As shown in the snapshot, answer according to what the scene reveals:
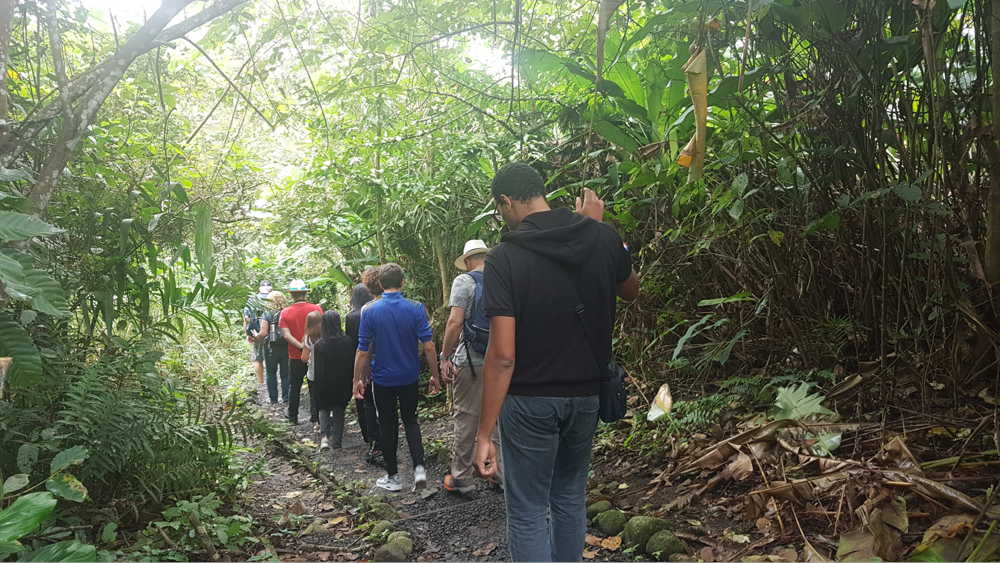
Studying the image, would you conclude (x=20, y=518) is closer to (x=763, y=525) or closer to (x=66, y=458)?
(x=66, y=458)

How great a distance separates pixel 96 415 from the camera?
3631mm

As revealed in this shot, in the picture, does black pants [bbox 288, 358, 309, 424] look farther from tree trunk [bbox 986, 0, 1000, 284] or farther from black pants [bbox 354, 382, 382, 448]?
tree trunk [bbox 986, 0, 1000, 284]

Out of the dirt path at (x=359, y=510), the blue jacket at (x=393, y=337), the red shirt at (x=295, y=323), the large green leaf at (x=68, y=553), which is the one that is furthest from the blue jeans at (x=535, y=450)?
the red shirt at (x=295, y=323)

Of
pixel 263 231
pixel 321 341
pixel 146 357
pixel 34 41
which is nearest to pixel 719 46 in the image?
pixel 146 357

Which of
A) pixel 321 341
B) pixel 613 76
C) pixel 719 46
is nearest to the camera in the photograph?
pixel 719 46

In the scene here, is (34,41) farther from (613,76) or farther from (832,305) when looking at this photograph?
(832,305)

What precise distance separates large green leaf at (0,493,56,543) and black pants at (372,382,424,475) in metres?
3.38

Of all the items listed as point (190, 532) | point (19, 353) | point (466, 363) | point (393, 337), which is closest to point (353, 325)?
point (393, 337)

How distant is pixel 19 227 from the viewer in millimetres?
2137

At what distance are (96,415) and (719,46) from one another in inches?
157

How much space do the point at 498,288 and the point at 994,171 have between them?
2140mm

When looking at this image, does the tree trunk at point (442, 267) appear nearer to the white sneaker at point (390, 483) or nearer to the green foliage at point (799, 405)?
the white sneaker at point (390, 483)

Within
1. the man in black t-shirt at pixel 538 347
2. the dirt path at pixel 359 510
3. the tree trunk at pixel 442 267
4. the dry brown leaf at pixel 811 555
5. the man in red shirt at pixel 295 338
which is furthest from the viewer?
the tree trunk at pixel 442 267

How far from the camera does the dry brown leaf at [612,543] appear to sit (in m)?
3.51
